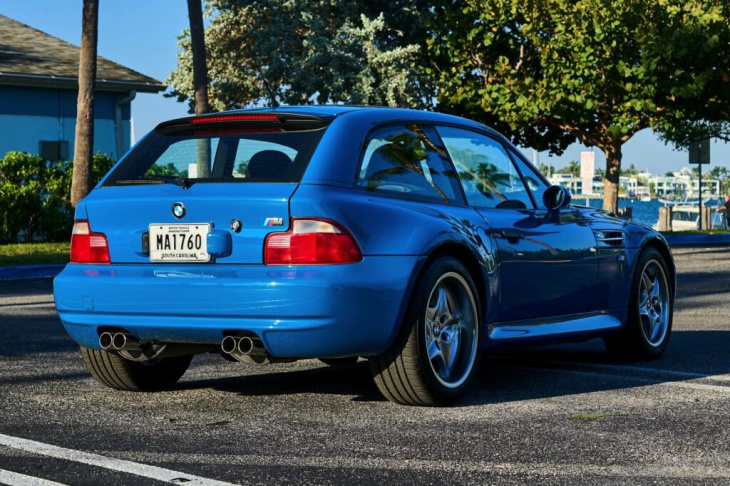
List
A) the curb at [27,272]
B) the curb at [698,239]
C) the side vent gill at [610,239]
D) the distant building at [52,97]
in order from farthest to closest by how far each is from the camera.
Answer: the distant building at [52,97] < the curb at [698,239] < the curb at [27,272] < the side vent gill at [610,239]

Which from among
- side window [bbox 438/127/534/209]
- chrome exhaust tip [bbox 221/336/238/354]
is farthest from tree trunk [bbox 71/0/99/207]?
chrome exhaust tip [bbox 221/336/238/354]

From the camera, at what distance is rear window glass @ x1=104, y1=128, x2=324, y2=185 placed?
609cm

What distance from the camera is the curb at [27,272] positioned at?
61.9ft

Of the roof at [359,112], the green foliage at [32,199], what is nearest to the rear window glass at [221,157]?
the roof at [359,112]

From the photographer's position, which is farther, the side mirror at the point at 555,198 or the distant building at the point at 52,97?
the distant building at the point at 52,97

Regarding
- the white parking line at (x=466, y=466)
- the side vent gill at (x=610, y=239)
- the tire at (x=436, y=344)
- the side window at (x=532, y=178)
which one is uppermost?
the side window at (x=532, y=178)

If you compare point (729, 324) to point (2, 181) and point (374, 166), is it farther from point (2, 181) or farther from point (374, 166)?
point (2, 181)

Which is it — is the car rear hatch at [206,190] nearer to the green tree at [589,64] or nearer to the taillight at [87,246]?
the taillight at [87,246]

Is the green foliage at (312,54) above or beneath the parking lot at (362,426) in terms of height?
above

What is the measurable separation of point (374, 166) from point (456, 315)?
89 cm

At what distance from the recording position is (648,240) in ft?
27.1

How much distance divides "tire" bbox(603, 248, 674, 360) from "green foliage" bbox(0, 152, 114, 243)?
16.9 meters

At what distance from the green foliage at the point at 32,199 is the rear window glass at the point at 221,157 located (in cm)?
1724

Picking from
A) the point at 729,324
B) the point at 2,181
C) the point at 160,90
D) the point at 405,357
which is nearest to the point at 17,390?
the point at 405,357
